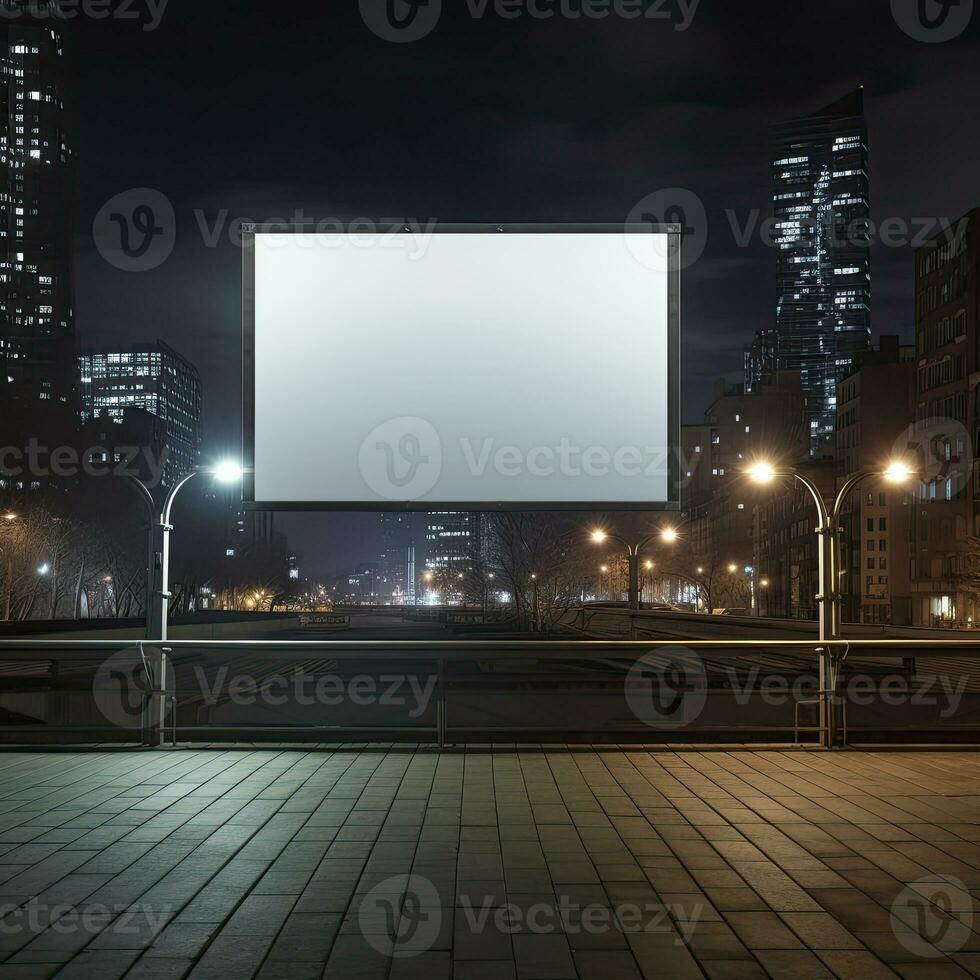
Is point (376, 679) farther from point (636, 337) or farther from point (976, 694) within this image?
point (636, 337)

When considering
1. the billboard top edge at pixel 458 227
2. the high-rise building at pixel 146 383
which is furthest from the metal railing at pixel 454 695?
the high-rise building at pixel 146 383

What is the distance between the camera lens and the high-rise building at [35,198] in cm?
15175

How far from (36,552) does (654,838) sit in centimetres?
5243

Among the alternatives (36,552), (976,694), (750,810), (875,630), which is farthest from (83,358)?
(750,810)

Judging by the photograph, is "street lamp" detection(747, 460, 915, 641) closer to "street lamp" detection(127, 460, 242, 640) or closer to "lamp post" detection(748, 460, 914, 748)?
"lamp post" detection(748, 460, 914, 748)

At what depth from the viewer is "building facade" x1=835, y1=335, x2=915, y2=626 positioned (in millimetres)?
95188

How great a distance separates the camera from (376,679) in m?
34.4

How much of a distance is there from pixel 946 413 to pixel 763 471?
69760 millimetres

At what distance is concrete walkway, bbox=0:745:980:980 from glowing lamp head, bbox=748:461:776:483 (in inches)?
150

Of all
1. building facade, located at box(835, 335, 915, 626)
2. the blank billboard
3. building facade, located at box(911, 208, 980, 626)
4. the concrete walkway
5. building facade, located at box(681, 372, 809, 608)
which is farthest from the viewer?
building facade, located at box(681, 372, 809, 608)

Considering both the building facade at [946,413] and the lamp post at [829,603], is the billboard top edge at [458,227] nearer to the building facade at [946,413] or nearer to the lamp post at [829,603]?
the lamp post at [829,603]

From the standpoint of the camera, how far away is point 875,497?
99.4 meters

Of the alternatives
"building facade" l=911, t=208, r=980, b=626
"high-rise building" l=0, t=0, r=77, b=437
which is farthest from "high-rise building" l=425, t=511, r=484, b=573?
"high-rise building" l=0, t=0, r=77, b=437

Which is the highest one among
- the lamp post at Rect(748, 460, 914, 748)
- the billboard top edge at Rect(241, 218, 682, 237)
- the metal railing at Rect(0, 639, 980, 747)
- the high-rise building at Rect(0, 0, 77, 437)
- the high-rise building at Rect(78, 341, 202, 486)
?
the high-rise building at Rect(0, 0, 77, 437)
